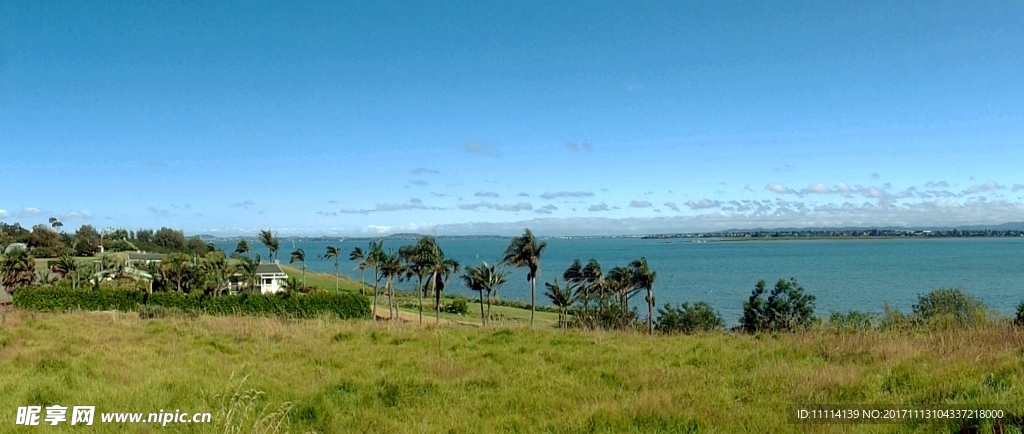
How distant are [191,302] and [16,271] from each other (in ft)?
86.4

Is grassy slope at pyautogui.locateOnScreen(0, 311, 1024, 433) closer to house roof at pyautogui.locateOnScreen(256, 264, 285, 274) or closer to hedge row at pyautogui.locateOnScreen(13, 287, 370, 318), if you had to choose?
hedge row at pyautogui.locateOnScreen(13, 287, 370, 318)

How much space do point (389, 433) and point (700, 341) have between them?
750cm

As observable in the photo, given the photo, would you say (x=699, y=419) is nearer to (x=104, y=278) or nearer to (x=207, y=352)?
(x=207, y=352)

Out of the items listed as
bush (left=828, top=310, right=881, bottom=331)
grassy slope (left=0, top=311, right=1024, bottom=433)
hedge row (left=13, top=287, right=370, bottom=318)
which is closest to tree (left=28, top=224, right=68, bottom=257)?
hedge row (left=13, top=287, right=370, bottom=318)

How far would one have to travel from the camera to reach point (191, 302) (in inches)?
1486

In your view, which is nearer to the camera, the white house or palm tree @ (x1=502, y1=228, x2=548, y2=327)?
palm tree @ (x1=502, y1=228, x2=548, y2=327)

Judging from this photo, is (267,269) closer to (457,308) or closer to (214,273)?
(214,273)

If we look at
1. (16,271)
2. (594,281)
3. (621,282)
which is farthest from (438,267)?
(16,271)

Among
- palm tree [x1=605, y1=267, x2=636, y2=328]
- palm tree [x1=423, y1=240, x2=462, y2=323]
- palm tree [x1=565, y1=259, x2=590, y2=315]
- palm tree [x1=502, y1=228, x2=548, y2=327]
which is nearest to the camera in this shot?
palm tree [x1=502, y1=228, x2=548, y2=327]

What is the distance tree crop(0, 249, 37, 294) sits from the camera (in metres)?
51.5

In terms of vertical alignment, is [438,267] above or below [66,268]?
above

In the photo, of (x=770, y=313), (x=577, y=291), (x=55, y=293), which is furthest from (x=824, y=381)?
(x=577, y=291)

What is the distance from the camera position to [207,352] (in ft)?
35.3

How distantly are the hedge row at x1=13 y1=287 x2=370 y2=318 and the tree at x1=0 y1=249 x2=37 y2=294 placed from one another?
50.5 ft
